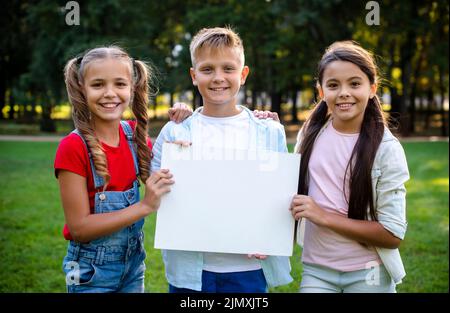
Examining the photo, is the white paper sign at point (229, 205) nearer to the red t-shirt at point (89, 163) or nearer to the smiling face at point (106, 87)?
the red t-shirt at point (89, 163)

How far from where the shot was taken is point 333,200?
91.9 inches

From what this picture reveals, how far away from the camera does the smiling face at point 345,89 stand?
7.50ft

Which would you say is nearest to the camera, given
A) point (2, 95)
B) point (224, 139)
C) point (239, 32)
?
point (224, 139)

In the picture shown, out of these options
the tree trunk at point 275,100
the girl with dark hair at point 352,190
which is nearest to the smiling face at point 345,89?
the girl with dark hair at point 352,190

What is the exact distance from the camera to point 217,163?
2.29 metres

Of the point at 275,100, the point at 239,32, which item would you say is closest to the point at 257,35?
the point at 239,32

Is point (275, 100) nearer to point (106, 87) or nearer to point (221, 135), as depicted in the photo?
point (221, 135)

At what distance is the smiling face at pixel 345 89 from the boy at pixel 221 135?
300 millimetres

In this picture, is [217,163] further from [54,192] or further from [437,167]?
[437,167]

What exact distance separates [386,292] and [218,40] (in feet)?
4.47

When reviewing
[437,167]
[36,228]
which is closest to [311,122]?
[36,228]

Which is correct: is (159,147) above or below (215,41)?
below

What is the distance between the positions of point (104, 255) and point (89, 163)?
43 centimetres
